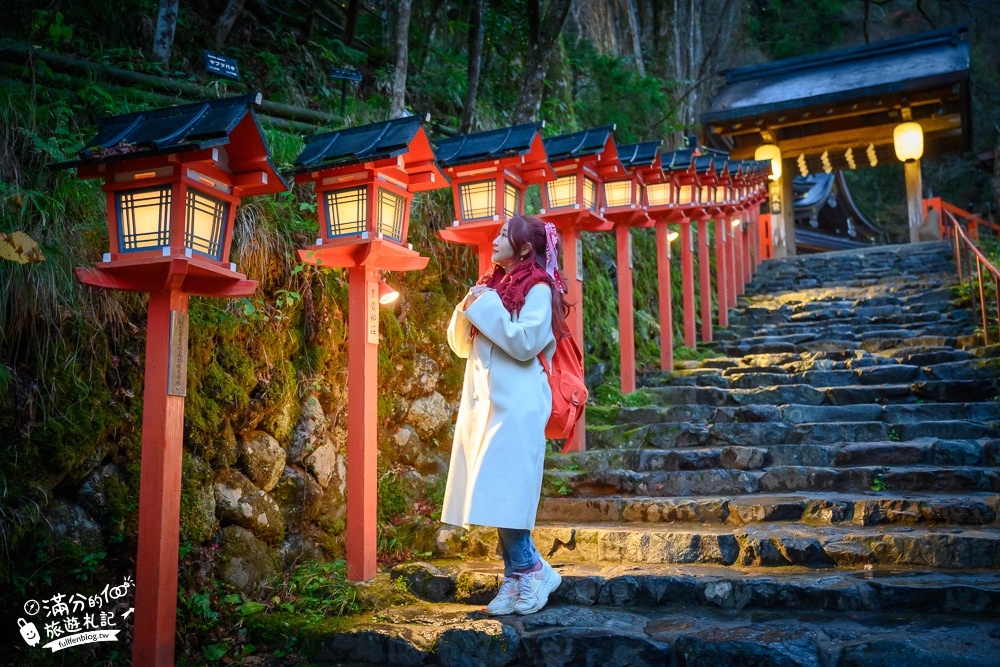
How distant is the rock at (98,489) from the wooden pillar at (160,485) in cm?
52

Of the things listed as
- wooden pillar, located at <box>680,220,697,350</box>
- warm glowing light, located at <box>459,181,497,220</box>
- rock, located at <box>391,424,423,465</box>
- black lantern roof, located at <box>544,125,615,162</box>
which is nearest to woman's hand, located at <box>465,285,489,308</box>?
warm glowing light, located at <box>459,181,497,220</box>

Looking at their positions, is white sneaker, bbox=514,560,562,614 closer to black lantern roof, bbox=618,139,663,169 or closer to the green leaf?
the green leaf

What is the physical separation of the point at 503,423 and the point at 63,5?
20.9 ft

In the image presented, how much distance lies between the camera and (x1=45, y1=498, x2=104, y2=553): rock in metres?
4.18

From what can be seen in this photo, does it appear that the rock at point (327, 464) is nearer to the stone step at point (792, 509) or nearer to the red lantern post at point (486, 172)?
the stone step at point (792, 509)

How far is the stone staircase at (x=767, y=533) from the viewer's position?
12.6 ft

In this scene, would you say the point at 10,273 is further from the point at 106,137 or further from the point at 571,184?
the point at 571,184

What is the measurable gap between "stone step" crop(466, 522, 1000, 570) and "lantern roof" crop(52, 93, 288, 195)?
3.06 m

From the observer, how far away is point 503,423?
4133 millimetres

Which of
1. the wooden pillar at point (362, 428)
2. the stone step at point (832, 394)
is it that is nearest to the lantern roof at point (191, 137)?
the wooden pillar at point (362, 428)

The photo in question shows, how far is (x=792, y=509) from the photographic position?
541 cm

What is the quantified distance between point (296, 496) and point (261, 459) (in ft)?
1.39

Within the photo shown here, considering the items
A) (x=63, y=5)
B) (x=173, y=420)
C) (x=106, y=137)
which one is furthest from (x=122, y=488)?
(x=63, y=5)

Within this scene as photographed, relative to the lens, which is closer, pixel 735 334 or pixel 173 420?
pixel 173 420
